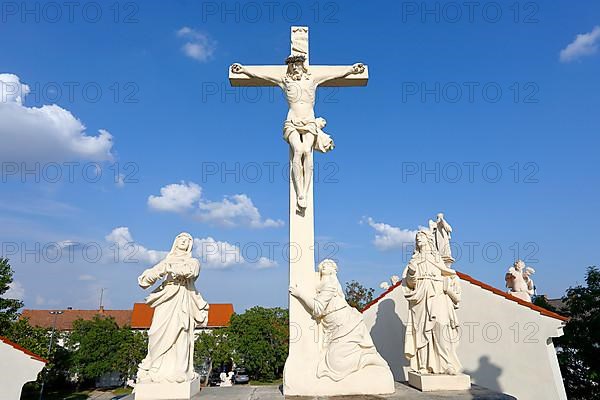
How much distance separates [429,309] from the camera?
6031 millimetres

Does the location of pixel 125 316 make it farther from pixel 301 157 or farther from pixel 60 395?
pixel 301 157

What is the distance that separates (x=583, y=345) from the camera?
1302cm

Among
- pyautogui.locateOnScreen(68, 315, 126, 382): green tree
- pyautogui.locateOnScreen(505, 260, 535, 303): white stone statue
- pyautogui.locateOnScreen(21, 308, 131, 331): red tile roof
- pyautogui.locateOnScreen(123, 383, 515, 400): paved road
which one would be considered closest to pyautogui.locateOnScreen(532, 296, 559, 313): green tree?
pyautogui.locateOnScreen(505, 260, 535, 303): white stone statue

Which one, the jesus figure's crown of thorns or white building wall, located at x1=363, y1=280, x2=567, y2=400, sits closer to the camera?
the jesus figure's crown of thorns

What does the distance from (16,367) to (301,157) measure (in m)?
7.63

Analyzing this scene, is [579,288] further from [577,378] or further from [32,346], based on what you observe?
[32,346]

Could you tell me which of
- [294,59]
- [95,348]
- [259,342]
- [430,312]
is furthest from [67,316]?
[430,312]

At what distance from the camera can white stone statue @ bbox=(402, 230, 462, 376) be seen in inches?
233

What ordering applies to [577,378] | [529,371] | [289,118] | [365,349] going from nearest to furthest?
1. [365,349]
2. [289,118]
3. [529,371]
4. [577,378]

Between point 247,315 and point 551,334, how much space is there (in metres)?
36.5

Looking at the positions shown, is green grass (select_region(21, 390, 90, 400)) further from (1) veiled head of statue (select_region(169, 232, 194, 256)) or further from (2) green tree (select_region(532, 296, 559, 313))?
(2) green tree (select_region(532, 296, 559, 313))

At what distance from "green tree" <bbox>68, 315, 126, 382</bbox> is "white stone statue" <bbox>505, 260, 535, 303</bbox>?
43505 mm

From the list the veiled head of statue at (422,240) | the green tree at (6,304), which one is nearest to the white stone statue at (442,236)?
the veiled head of statue at (422,240)

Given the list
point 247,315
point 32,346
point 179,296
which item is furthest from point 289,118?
point 247,315
